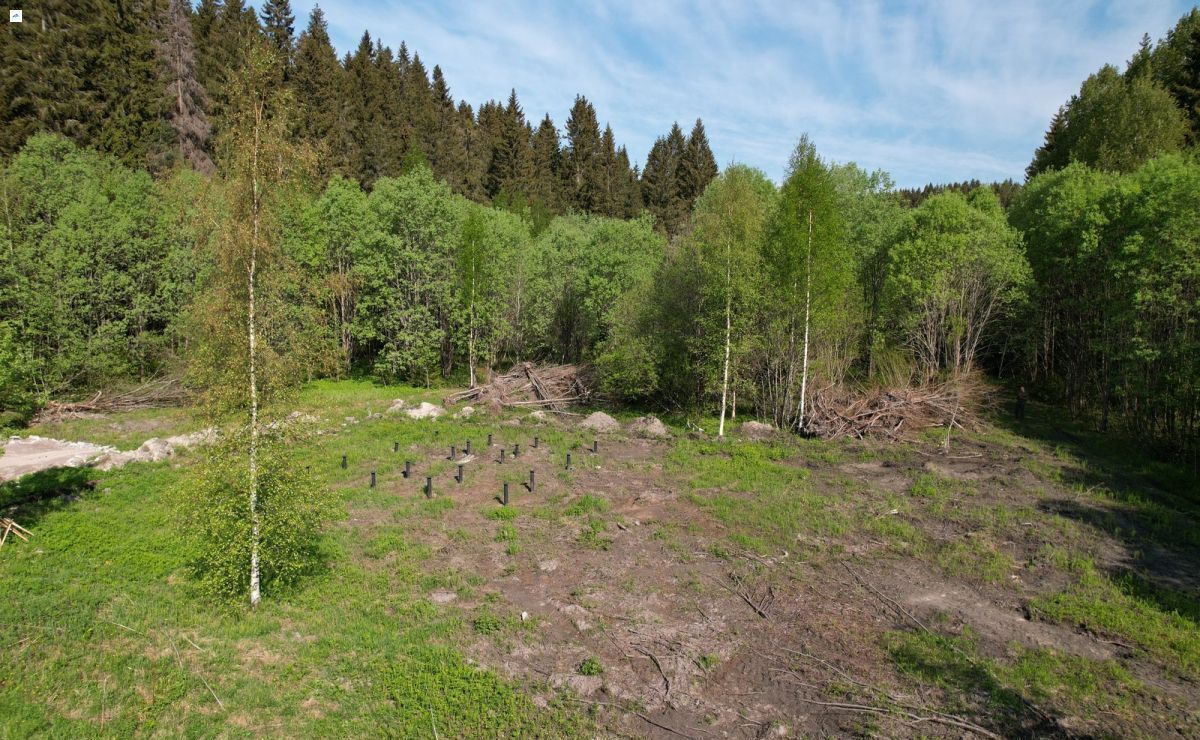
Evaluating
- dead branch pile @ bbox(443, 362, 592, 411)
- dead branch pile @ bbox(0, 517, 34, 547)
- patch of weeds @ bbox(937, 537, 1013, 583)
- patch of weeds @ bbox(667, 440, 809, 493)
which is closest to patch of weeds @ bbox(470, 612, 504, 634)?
patch of weeds @ bbox(667, 440, 809, 493)

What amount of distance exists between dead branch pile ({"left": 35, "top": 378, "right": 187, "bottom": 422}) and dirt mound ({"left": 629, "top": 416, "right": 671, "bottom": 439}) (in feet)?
59.7

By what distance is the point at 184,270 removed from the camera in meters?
27.5

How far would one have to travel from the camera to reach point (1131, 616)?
30.6 feet

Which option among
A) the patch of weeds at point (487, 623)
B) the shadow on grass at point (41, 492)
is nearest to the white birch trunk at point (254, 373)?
the patch of weeds at point (487, 623)

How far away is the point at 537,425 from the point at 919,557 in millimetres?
15390

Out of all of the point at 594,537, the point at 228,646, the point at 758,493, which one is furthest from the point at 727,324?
the point at 228,646

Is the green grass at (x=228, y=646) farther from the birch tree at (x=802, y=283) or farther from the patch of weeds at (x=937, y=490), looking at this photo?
the birch tree at (x=802, y=283)

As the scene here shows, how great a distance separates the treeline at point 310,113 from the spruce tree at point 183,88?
0.30 ft

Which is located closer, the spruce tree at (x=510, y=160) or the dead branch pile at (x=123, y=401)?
the dead branch pile at (x=123, y=401)

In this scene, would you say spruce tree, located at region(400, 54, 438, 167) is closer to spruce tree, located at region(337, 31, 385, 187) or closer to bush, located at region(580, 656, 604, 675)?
spruce tree, located at region(337, 31, 385, 187)

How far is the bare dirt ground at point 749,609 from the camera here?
A: 727cm

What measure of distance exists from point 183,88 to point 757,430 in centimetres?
4446

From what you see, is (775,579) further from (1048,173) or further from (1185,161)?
(1048,173)

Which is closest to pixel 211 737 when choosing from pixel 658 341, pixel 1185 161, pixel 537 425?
pixel 537 425
